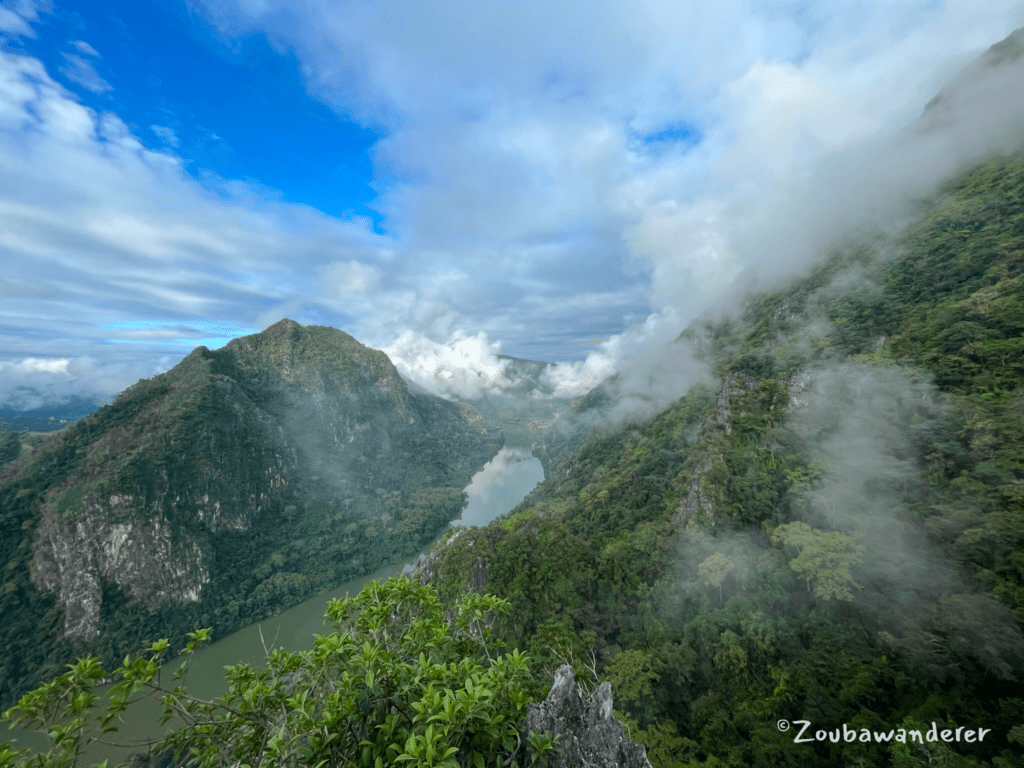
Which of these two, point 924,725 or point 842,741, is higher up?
point 924,725

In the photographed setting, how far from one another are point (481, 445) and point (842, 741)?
17199 cm

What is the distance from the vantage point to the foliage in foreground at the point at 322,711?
3637mm

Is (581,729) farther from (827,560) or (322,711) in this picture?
(827,560)

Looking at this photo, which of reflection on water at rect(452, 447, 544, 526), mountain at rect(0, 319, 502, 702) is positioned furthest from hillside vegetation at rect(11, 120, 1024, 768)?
reflection on water at rect(452, 447, 544, 526)

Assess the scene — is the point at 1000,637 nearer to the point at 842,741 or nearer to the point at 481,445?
the point at 842,741

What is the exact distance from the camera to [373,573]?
7369 cm

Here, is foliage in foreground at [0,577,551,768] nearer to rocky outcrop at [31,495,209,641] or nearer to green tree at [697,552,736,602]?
green tree at [697,552,736,602]

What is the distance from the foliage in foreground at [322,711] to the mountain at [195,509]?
74.4 m

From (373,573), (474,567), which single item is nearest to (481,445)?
(373,573)

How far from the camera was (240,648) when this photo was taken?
5291 centimetres

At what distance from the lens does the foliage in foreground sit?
11.9 feet

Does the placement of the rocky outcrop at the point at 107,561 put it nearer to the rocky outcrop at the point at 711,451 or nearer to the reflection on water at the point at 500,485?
the reflection on water at the point at 500,485

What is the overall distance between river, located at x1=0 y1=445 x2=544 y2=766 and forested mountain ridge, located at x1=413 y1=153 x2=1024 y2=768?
17.3m

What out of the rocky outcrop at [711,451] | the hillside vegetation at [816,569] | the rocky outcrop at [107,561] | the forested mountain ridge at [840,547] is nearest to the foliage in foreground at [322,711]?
the hillside vegetation at [816,569]
